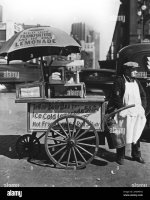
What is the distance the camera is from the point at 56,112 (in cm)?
527

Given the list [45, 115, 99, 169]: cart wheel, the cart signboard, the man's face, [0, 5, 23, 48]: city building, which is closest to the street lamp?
the man's face

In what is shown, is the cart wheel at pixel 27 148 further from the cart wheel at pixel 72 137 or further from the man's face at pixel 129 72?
the man's face at pixel 129 72

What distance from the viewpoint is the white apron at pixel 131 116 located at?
5320 millimetres

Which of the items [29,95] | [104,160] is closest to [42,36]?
[29,95]

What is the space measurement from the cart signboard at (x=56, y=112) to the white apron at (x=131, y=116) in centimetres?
44

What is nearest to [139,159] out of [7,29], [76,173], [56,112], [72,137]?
[76,173]

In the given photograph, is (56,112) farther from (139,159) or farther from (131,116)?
(139,159)

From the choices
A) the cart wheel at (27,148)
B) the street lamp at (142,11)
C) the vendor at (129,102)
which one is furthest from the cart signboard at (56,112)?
the street lamp at (142,11)

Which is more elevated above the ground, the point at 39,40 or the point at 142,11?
the point at 142,11

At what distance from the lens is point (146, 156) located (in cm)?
616

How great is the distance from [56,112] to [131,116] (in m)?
1.35

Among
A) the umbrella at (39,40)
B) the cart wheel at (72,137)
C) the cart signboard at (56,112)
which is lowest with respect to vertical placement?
the cart wheel at (72,137)

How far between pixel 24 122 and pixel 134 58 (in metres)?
4.75

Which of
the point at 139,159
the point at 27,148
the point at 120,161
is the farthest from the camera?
the point at 27,148
